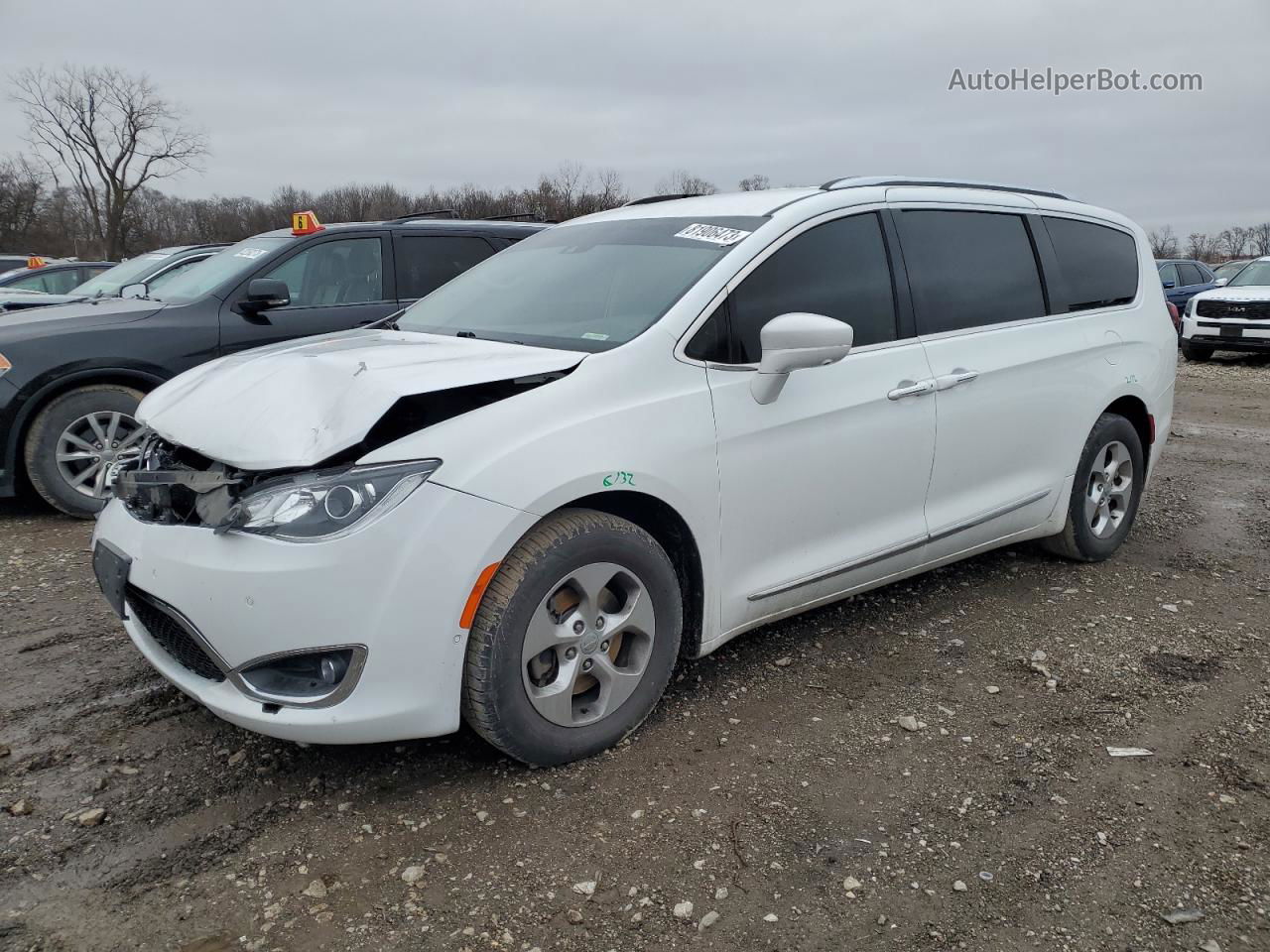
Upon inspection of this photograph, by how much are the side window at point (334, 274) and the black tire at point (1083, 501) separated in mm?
4536

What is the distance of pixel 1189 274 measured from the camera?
20.3 m

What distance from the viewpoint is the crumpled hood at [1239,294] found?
48.4 ft

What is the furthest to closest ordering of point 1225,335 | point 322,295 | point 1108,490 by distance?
point 1225,335 < point 322,295 < point 1108,490

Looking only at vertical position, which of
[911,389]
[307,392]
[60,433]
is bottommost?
[60,433]

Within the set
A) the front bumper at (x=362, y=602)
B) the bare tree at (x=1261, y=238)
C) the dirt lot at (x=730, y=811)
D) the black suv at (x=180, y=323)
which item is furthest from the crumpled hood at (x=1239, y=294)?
the bare tree at (x=1261, y=238)

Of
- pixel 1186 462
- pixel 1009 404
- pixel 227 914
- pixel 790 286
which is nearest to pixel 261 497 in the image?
pixel 227 914

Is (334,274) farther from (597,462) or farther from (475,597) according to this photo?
(475,597)

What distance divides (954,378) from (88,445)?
488cm

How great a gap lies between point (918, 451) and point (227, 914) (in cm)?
265

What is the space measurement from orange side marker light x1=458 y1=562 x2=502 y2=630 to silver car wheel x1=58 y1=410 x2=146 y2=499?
13.1ft

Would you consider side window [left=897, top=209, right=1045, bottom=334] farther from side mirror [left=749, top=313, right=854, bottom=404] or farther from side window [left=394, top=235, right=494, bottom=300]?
side window [left=394, top=235, right=494, bottom=300]

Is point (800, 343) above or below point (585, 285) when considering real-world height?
below

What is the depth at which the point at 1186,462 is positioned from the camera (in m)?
7.31

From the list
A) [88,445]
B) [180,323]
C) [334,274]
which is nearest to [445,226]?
[334,274]
